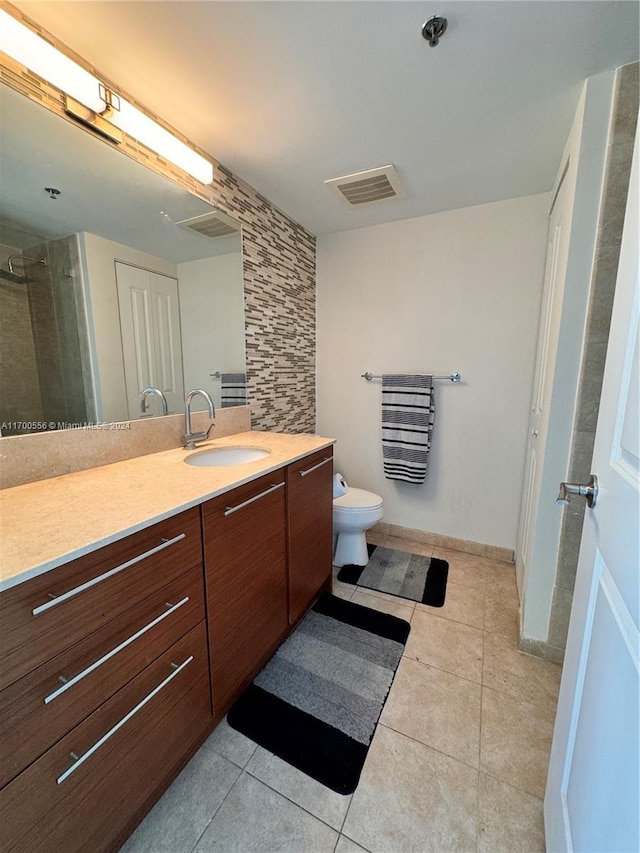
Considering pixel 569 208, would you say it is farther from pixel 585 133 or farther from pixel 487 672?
pixel 487 672

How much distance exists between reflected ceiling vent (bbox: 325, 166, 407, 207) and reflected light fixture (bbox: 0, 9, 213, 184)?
26.1 inches

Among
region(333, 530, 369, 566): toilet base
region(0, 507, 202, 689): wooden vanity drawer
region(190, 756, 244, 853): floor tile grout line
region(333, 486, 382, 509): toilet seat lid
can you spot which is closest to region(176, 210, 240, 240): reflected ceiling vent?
region(0, 507, 202, 689): wooden vanity drawer

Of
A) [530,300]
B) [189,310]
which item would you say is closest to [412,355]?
[530,300]

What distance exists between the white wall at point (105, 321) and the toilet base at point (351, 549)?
4.65 feet

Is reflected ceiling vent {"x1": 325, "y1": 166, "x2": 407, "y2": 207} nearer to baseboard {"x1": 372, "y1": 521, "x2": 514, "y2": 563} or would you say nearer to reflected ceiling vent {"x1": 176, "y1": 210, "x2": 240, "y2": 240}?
reflected ceiling vent {"x1": 176, "y1": 210, "x2": 240, "y2": 240}

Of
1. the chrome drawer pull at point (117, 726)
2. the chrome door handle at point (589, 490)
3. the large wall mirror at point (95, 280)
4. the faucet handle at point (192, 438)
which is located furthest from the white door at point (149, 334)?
the chrome door handle at point (589, 490)

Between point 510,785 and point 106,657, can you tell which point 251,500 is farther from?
point 510,785

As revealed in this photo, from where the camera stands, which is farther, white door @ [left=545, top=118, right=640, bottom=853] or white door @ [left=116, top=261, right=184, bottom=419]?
white door @ [left=116, top=261, right=184, bottom=419]

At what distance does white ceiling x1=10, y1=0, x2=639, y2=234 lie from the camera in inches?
35.6

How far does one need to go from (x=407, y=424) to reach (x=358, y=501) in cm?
59

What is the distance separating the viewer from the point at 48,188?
41.8 inches

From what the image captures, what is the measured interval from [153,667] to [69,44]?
179 centimetres

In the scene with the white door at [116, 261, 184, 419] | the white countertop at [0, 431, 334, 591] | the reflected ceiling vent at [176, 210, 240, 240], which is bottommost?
the white countertop at [0, 431, 334, 591]

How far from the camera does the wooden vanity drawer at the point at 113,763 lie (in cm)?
62
